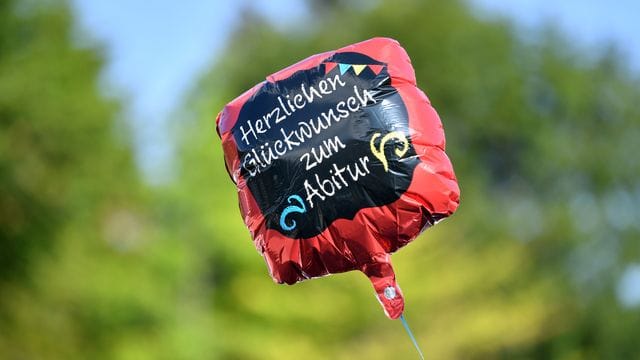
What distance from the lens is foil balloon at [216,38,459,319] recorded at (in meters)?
6.95

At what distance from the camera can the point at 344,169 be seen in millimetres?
6992

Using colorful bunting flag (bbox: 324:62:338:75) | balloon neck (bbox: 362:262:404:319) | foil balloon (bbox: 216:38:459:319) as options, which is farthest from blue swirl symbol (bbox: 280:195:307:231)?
colorful bunting flag (bbox: 324:62:338:75)

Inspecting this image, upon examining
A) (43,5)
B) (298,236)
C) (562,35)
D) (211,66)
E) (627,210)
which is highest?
(211,66)

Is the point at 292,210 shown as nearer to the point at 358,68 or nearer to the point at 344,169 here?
the point at 344,169

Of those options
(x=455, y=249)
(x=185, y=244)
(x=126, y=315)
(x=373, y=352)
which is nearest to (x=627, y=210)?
(x=455, y=249)

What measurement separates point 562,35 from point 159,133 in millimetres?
12796

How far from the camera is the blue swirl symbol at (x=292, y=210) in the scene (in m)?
7.04

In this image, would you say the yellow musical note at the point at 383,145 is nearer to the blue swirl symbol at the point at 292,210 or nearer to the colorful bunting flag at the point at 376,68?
the colorful bunting flag at the point at 376,68

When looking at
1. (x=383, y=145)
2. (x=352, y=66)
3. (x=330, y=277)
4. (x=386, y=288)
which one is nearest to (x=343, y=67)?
(x=352, y=66)

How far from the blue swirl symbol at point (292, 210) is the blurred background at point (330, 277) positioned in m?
11.6

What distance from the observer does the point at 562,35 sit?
114ft

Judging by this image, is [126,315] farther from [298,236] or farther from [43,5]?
[298,236]

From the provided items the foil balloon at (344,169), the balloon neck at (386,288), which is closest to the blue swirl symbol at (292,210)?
the foil balloon at (344,169)

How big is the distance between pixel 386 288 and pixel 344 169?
0.73 metres
